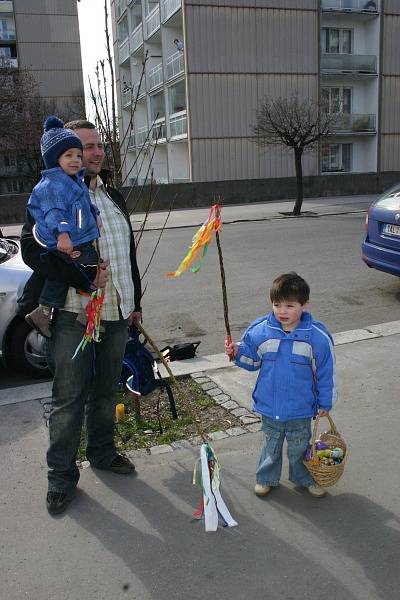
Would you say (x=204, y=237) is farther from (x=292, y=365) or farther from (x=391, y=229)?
(x=391, y=229)

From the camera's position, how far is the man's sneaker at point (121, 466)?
3311mm

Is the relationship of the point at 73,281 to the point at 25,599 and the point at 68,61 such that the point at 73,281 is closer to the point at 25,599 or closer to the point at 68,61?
the point at 25,599

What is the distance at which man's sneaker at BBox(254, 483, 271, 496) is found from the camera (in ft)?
9.99

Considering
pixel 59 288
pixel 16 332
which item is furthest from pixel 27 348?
pixel 59 288

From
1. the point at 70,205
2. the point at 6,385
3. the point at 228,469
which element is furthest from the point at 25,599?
the point at 6,385

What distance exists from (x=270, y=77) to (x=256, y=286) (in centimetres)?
2444

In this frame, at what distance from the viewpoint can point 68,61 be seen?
4581 cm

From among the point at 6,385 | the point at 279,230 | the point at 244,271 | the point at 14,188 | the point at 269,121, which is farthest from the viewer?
the point at 14,188

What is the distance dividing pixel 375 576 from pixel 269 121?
21565 millimetres

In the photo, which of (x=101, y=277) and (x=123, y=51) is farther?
(x=123, y=51)

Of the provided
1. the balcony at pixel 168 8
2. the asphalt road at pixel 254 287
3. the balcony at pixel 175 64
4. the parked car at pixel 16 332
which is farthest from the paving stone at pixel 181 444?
the balcony at pixel 168 8

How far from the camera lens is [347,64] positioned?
102 feet

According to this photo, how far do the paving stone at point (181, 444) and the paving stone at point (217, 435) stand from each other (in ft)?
0.54

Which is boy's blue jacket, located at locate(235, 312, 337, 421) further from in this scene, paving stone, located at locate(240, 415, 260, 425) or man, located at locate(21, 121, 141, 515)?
paving stone, located at locate(240, 415, 260, 425)
